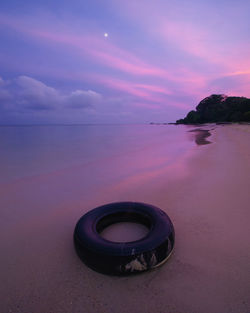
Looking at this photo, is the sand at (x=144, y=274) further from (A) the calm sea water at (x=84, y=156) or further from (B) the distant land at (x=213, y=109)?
(B) the distant land at (x=213, y=109)

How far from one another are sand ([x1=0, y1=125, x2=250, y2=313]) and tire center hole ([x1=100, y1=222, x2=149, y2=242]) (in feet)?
1.53

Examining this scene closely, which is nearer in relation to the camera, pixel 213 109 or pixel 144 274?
pixel 144 274

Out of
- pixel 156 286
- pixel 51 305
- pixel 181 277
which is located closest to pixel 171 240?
pixel 181 277

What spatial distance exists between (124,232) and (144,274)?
71 centimetres

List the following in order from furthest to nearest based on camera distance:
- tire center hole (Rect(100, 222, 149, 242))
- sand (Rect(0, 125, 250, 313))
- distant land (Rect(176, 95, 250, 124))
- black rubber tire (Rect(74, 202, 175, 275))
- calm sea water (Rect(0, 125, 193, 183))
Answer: distant land (Rect(176, 95, 250, 124))
calm sea water (Rect(0, 125, 193, 183))
tire center hole (Rect(100, 222, 149, 242))
black rubber tire (Rect(74, 202, 175, 275))
sand (Rect(0, 125, 250, 313))

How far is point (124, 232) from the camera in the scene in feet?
7.58

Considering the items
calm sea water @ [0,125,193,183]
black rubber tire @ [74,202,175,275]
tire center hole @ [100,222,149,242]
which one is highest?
black rubber tire @ [74,202,175,275]

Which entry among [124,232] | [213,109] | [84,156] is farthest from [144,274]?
[213,109]

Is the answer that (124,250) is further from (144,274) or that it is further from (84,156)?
(84,156)

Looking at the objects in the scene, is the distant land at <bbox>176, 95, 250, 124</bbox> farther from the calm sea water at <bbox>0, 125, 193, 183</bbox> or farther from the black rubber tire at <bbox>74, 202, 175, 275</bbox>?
the black rubber tire at <bbox>74, 202, 175, 275</bbox>

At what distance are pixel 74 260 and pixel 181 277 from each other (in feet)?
3.82

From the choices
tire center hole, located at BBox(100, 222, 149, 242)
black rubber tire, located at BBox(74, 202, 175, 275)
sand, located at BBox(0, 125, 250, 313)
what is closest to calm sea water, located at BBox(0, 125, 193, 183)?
sand, located at BBox(0, 125, 250, 313)

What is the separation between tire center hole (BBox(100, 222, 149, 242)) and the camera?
86.5 inches

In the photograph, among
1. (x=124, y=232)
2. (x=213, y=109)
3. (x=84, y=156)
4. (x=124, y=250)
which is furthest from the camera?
(x=213, y=109)
